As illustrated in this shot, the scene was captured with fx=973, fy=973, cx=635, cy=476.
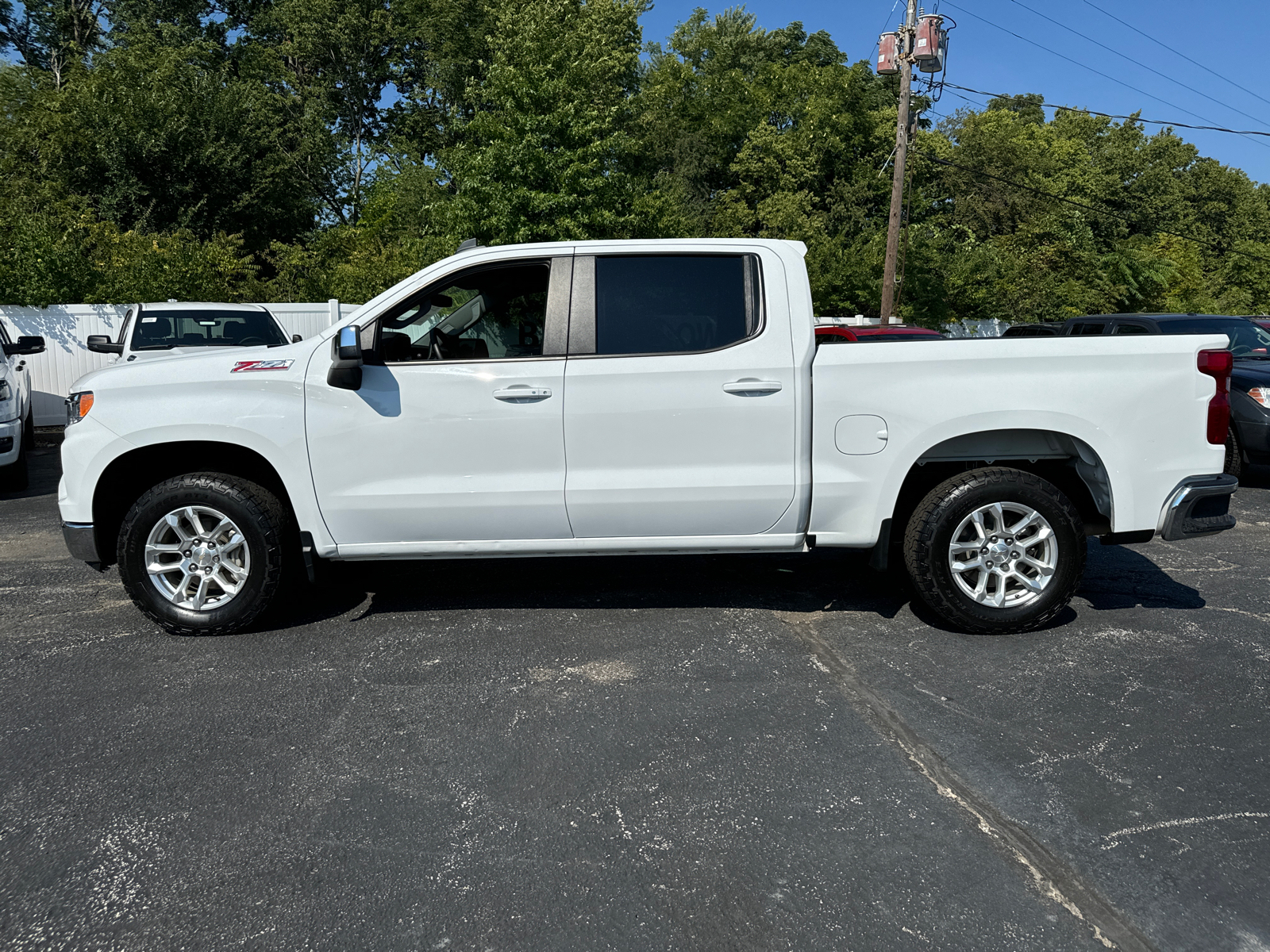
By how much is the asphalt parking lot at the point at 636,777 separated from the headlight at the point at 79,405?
1.17 meters

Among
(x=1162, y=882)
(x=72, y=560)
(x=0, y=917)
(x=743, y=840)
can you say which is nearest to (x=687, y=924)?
(x=743, y=840)

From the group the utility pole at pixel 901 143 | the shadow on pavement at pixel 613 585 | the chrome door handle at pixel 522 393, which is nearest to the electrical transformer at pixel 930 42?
the utility pole at pixel 901 143

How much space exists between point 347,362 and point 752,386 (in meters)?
2.00

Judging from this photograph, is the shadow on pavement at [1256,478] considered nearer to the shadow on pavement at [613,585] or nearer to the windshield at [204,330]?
the shadow on pavement at [613,585]

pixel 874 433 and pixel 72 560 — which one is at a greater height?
pixel 874 433

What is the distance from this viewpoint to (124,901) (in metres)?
2.78

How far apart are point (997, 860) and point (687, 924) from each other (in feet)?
3.33

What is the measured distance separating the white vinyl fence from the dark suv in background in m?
11.9

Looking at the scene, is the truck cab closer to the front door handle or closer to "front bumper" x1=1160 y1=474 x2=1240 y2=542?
the front door handle

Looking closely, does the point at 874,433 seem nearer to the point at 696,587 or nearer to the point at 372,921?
the point at 696,587

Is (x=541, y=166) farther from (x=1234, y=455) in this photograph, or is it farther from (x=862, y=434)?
(x=862, y=434)

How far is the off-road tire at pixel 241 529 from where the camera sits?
4.99m

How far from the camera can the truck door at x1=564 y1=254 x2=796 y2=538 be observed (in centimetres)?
486

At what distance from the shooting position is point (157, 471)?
5.28 meters
